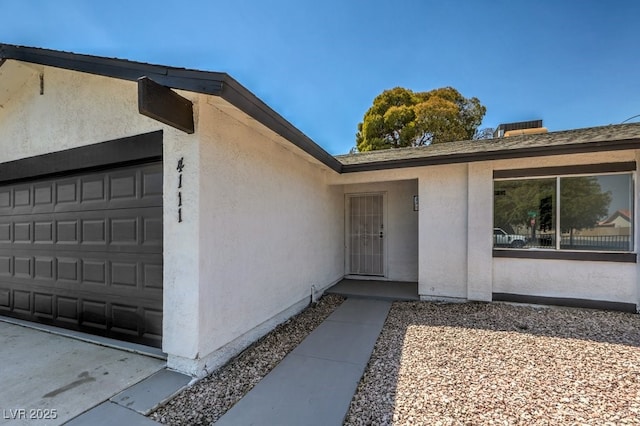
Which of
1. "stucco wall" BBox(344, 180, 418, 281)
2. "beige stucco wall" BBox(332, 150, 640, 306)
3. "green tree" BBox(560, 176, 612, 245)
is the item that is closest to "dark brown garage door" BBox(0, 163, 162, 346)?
"beige stucco wall" BBox(332, 150, 640, 306)

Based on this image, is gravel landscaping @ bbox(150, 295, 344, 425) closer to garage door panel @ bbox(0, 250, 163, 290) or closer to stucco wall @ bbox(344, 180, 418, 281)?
garage door panel @ bbox(0, 250, 163, 290)

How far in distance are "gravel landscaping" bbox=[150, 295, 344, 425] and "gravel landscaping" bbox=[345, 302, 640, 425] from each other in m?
1.21

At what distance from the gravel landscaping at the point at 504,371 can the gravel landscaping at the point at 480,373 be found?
0.01 m

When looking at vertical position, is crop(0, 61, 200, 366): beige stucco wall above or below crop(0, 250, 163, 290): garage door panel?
above

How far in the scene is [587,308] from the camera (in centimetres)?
553

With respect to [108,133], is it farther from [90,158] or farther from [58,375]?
[58,375]

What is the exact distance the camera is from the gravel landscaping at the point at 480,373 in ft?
8.38

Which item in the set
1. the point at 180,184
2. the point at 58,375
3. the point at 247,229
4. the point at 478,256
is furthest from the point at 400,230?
the point at 58,375

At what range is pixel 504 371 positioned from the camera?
10.8ft

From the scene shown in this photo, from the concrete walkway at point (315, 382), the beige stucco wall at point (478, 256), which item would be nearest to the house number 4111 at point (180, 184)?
the concrete walkway at point (315, 382)

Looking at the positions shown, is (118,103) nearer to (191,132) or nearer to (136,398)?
(191,132)

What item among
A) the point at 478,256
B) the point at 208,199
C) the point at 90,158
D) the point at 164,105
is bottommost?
the point at 478,256

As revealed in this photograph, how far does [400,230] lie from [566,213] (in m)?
3.59

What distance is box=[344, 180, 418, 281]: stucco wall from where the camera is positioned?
7930 millimetres
